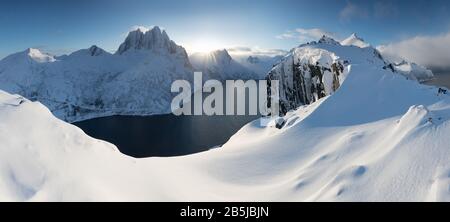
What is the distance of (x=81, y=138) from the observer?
34.7m

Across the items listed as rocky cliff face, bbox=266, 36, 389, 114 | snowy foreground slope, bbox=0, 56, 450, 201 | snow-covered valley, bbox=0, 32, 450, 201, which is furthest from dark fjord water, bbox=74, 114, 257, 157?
snowy foreground slope, bbox=0, 56, 450, 201

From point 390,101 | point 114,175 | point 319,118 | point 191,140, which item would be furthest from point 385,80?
point 191,140

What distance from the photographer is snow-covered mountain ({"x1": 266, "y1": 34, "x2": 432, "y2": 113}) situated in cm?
10000

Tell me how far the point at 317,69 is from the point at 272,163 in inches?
3142

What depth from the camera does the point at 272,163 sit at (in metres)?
45.6

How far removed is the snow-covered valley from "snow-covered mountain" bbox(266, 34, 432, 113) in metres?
32.4

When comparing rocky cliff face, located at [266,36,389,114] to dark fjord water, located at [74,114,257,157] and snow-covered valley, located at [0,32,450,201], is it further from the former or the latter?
snow-covered valley, located at [0,32,450,201]

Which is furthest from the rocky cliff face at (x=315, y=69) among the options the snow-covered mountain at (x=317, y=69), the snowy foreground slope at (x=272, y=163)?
the snowy foreground slope at (x=272, y=163)

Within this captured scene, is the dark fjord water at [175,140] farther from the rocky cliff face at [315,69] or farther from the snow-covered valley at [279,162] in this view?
the snow-covered valley at [279,162]

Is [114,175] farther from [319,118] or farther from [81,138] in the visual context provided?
[319,118]

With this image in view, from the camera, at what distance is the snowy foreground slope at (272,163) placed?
1032 inches

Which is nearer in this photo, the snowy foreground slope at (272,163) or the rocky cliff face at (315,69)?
the snowy foreground slope at (272,163)

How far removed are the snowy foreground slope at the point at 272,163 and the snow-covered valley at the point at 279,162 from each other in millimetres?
101

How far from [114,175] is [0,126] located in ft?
30.6
